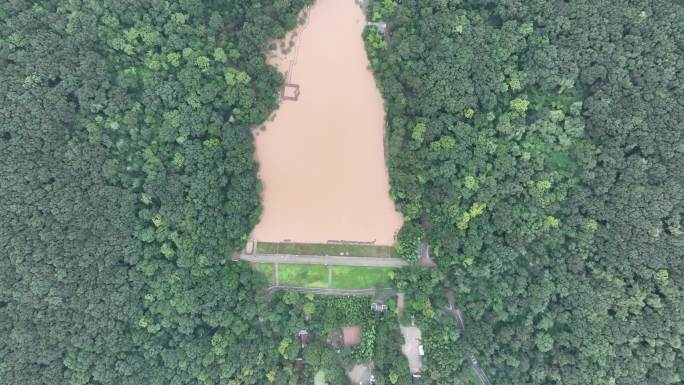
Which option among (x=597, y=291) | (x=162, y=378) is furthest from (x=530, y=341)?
(x=162, y=378)

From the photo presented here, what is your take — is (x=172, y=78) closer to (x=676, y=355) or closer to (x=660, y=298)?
(x=660, y=298)

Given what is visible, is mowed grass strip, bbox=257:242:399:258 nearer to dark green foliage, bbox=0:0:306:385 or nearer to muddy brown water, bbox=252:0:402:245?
muddy brown water, bbox=252:0:402:245

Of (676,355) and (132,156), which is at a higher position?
(132,156)

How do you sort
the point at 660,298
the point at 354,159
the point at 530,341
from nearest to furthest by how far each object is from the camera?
the point at 660,298
the point at 530,341
the point at 354,159

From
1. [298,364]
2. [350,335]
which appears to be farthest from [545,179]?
[298,364]

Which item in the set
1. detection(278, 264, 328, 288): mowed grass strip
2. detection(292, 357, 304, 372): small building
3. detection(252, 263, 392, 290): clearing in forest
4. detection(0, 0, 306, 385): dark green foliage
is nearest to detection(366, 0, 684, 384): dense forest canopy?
detection(252, 263, 392, 290): clearing in forest

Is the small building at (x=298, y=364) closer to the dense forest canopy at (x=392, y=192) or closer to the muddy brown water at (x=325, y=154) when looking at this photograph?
the dense forest canopy at (x=392, y=192)

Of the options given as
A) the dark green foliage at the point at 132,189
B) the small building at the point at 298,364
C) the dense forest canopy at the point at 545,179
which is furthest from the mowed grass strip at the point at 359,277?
the small building at the point at 298,364
